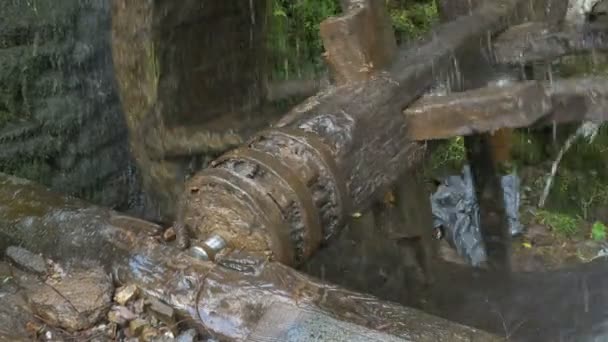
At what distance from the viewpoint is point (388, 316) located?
186 cm

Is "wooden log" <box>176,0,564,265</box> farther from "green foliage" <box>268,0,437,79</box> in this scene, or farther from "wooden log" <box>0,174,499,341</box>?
"green foliage" <box>268,0,437,79</box>

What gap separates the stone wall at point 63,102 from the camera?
3.94m

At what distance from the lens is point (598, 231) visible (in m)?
5.84

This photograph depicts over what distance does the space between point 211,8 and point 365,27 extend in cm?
168

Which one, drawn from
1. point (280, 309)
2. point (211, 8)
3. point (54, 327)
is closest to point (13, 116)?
point (211, 8)

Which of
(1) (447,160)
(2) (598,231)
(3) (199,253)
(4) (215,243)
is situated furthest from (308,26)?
(3) (199,253)

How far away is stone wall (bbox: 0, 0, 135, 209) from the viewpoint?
3.94 m

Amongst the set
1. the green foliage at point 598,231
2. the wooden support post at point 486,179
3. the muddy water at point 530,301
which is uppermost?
the wooden support post at point 486,179

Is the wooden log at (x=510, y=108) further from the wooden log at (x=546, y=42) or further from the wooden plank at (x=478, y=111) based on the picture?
the wooden log at (x=546, y=42)

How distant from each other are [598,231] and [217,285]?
4477mm

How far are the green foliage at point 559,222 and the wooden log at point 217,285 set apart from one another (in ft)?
13.7

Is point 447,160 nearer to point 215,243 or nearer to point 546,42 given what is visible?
point 546,42

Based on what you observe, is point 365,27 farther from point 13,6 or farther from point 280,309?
point 13,6

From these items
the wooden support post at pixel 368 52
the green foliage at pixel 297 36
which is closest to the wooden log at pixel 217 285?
the wooden support post at pixel 368 52
